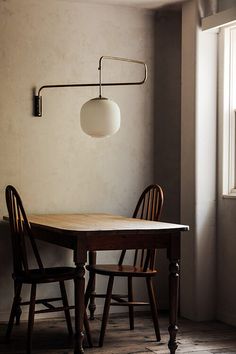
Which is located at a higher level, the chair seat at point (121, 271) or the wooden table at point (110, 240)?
the wooden table at point (110, 240)

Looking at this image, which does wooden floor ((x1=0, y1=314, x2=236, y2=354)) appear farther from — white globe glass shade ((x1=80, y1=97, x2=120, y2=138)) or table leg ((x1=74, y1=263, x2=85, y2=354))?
white globe glass shade ((x1=80, y1=97, x2=120, y2=138))

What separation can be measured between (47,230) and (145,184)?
4.80 ft

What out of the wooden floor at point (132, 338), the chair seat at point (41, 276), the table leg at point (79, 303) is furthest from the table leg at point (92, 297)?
the table leg at point (79, 303)

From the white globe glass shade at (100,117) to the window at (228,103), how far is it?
114cm

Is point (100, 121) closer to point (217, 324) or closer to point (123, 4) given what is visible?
point (123, 4)

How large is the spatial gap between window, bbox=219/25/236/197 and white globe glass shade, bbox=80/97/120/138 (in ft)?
3.74

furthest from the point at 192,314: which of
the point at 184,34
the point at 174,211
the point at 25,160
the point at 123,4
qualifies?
the point at 123,4

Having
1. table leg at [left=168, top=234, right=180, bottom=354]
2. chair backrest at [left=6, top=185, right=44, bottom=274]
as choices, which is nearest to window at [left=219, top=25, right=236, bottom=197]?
table leg at [left=168, top=234, right=180, bottom=354]

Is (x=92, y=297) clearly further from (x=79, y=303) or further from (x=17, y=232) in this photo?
(x=79, y=303)

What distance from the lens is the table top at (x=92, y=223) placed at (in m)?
3.76

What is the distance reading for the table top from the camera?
3.76 m

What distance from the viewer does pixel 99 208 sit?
5227mm

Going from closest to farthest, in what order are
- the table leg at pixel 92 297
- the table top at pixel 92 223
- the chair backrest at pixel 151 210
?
the table top at pixel 92 223 < the chair backrest at pixel 151 210 < the table leg at pixel 92 297

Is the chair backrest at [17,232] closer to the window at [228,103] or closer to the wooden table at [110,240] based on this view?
the wooden table at [110,240]
